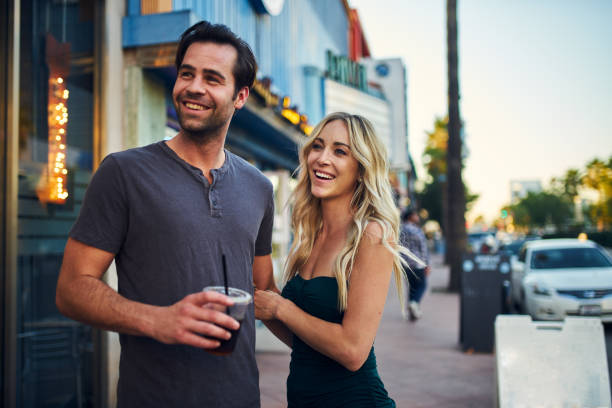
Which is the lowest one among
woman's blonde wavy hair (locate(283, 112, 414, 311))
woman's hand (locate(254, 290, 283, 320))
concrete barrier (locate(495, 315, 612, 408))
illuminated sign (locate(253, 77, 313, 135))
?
concrete barrier (locate(495, 315, 612, 408))

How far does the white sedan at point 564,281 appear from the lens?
865 centimetres

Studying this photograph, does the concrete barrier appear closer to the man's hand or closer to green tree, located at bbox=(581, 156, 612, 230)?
the man's hand

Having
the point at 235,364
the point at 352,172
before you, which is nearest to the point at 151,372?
the point at 235,364

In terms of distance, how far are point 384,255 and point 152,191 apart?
992 mm

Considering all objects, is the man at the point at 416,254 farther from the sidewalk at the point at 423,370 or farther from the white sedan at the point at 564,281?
the white sedan at the point at 564,281

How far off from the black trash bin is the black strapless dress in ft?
18.4

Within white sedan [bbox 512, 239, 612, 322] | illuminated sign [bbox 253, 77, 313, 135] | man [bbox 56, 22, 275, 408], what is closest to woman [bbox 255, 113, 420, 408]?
man [bbox 56, 22, 275, 408]

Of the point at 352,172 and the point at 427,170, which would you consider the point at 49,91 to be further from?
the point at 427,170

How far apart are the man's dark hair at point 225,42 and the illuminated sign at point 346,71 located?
498 inches

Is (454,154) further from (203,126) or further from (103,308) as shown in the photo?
(103,308)

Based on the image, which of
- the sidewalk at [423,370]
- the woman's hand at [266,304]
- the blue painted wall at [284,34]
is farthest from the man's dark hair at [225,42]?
the sidewalk at [423,370]

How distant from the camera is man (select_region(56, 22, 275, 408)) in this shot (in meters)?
1.61

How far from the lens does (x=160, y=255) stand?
5.88 feet

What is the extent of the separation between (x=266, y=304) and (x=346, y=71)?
14.7 m
